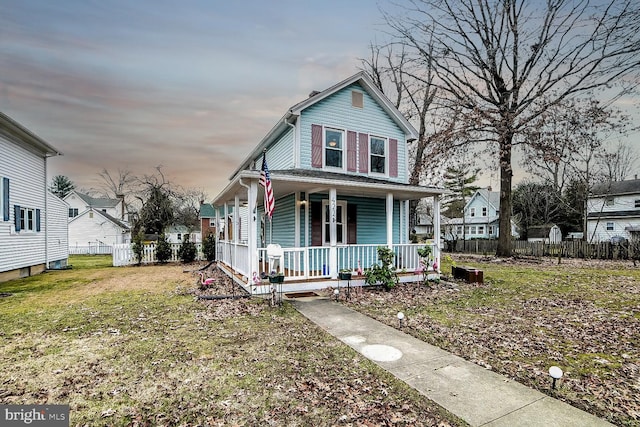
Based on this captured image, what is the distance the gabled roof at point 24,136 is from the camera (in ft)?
34.5

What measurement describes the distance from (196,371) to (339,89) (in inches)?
417

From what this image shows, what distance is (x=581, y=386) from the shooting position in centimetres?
344

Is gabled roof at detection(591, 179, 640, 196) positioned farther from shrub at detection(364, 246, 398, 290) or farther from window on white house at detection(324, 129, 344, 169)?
→ shrub at detection(364, 246, 398, 290)

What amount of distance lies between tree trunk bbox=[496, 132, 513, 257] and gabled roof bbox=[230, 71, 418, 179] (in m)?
7.25

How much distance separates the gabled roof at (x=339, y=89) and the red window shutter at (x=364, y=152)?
171 cm

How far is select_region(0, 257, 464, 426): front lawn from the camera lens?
2945mm

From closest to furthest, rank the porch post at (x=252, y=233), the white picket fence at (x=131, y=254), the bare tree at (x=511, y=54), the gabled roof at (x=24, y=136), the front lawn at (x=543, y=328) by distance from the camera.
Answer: the front lawn at (x=543, y=328)
the porch post at (x=252, y=233)
the gabled roof at (x=24, y=136)
the bare tree at (x=511, y=54)
the white picket fence at (x=131, y=254)

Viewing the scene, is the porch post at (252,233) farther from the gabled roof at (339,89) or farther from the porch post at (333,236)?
the gabled roof at (339,89)

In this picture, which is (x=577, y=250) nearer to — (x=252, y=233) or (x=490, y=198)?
(x=252, y=233)

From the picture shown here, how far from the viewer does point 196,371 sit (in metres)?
3.82

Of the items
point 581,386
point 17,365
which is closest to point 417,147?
point 581,386

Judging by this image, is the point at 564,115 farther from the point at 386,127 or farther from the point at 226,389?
the point at 226,389

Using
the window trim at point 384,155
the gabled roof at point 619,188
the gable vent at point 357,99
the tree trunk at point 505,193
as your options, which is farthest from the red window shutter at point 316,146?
the gabled roof at point 619,188

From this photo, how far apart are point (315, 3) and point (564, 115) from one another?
14.4 m
